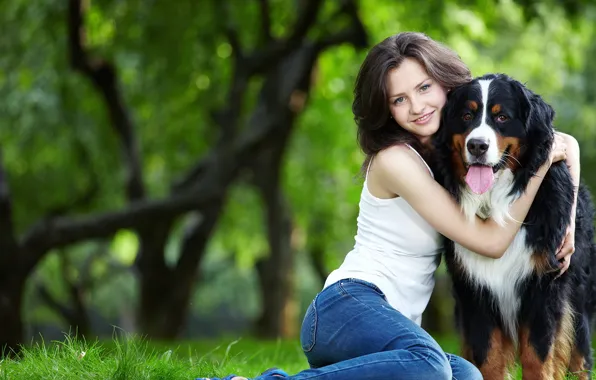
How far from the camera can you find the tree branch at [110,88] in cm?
881

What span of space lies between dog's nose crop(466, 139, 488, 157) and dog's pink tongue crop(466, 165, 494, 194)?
0.26 feet

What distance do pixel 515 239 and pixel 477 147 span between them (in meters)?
0.50

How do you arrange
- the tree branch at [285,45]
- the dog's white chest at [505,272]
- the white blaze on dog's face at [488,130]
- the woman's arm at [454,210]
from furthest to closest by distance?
the tree branch at [285,45]
the dog's white chest at [505,272]
the woman's arm at [454,210]
the white blaze on dog's face at [488,130]

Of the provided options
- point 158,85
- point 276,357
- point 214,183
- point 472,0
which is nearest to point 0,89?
point 158,85

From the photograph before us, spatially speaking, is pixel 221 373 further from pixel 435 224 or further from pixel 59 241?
pixel 59 241

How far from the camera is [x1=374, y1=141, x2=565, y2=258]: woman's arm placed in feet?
11.3

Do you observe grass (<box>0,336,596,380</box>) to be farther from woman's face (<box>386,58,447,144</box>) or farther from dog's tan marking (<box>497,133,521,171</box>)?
dog's tan marking (<box>497,133,521,171</box>)

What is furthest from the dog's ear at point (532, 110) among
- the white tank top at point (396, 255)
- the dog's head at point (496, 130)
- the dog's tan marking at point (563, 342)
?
the dog's tan marking at point (563, 342)

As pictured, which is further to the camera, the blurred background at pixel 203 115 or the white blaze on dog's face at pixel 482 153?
the blurred background at pixel 203 115

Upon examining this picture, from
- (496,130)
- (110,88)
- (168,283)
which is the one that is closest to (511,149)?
(496,130)

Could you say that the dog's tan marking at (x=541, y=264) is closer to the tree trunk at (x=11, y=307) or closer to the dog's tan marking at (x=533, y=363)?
the dog's tan marking at (x=533, y=363)

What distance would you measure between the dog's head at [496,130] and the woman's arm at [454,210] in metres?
0.09

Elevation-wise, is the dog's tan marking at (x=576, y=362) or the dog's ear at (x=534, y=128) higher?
the dog's ear at (x=534, y=128)

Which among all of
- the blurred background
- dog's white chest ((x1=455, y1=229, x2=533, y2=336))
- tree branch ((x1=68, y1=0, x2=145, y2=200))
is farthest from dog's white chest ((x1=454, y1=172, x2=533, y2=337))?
tree branch ((x1=68, y1=0, x2=145, y2=200))
